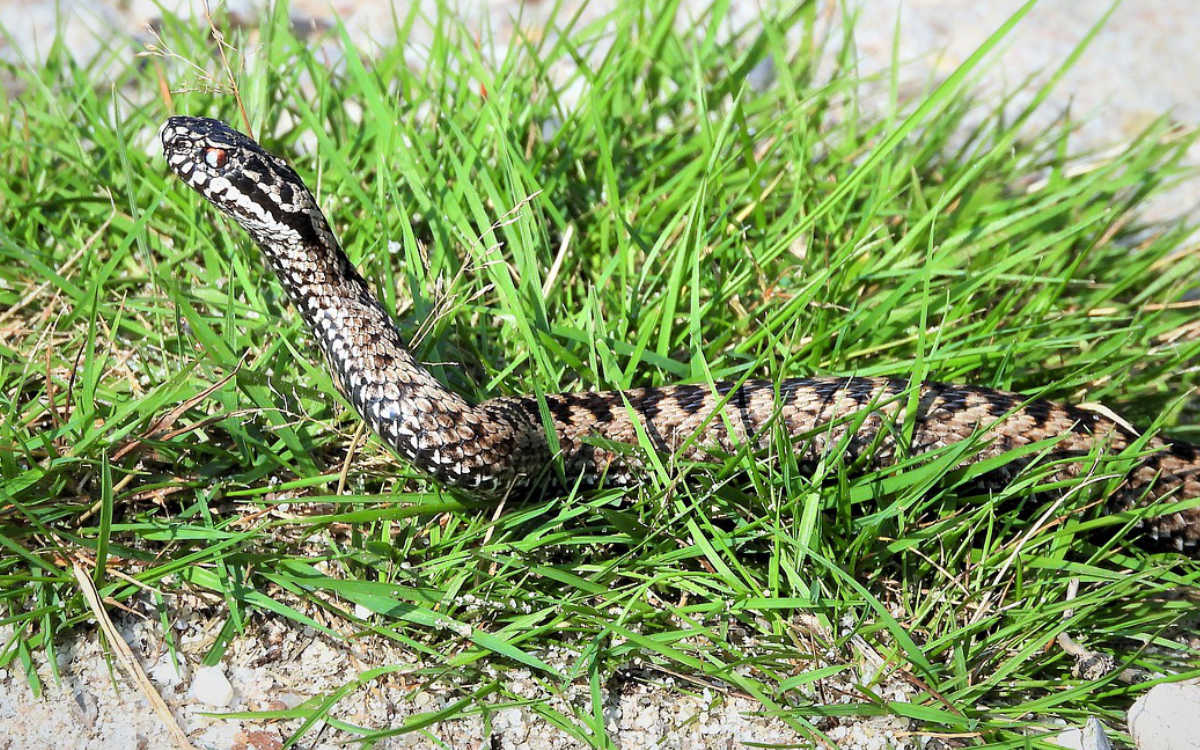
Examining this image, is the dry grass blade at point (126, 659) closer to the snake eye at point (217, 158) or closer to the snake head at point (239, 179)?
the snake head at point (239, 179)

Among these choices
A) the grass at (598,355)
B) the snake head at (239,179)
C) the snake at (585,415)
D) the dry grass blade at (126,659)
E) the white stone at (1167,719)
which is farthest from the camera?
the snake head at (239,179)

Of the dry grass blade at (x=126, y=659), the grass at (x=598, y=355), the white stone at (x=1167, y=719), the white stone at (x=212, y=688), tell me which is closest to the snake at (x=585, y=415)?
the grass at (x=598, y=355)

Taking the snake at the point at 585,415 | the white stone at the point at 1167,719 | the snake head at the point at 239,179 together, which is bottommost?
the white stone at the point at 1167,719

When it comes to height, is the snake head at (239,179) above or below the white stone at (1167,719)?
above

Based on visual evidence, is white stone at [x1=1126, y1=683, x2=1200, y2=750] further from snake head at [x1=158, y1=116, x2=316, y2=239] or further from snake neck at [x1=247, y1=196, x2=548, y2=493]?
snake head at [x1=158, y1=116, x2=316, y2=239]

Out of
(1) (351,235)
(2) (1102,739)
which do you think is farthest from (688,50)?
(2) (1102,739)

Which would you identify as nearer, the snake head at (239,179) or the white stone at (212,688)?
the white stone at (212,688)

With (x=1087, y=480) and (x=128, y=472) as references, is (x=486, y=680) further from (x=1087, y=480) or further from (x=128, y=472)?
(x=1087, y=480)
